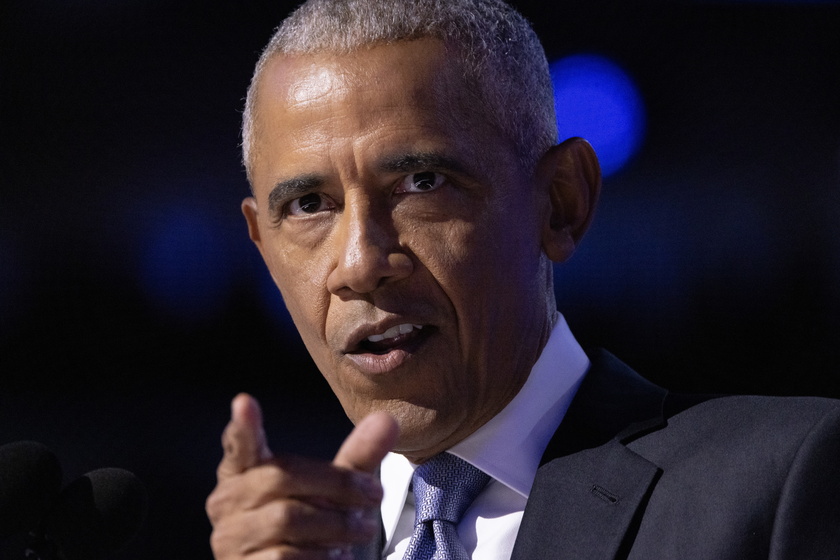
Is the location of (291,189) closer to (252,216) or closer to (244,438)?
(252,216)

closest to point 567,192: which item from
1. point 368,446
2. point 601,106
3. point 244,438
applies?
point 368,446

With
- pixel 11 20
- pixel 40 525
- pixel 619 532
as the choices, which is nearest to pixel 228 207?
pixel 11 20

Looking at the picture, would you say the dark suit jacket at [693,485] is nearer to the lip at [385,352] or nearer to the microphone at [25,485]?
the lip at [385,352]

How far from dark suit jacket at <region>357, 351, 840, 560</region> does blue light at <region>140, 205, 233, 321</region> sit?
1.65m

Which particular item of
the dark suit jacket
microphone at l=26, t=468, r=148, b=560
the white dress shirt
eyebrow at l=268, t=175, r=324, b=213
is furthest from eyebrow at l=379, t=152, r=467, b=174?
microphone at l=26, t=468, r=148, b=560

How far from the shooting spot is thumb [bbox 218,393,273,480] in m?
1.19

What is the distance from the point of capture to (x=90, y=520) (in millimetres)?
1514

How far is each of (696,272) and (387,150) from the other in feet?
5.63

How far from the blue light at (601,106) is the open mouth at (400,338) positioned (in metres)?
1.61

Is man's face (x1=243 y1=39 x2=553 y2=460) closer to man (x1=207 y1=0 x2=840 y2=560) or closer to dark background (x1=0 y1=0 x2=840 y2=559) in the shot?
man (x1=207 y1=0 x2=840 y2=560)

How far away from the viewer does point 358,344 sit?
179 centimetres

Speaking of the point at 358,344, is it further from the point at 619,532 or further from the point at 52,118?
the point at 52,118

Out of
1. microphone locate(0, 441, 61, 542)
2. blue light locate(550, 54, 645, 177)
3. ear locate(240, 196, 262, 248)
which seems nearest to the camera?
microphone locate(0, 441, 61, 542)

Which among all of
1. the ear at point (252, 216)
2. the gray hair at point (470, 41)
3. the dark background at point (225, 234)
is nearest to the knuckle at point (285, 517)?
the gray hair at point (470, 41)
